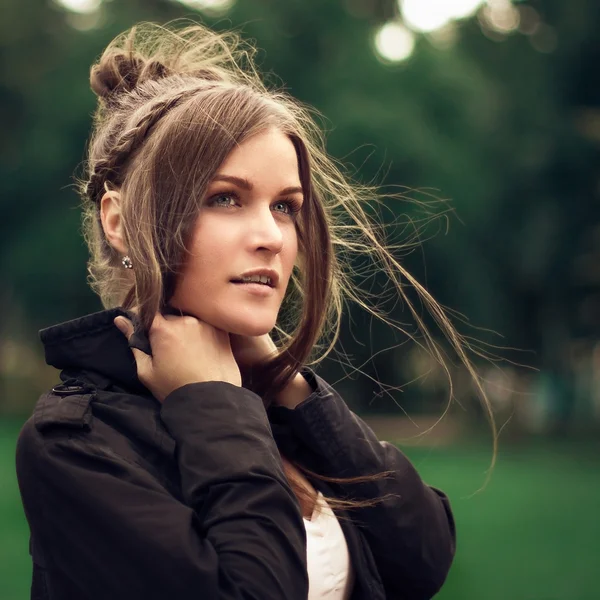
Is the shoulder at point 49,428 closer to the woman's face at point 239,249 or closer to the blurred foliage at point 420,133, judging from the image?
the woman's face at point 239,249

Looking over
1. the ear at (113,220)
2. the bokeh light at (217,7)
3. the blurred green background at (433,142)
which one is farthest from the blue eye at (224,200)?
the bokeh light at (217,7)

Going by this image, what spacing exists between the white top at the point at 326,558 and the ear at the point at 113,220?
0.78 meters

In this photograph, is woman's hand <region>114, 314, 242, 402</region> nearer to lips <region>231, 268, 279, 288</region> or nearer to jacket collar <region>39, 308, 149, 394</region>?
jacket collar <region>39, 308, 149, 394</region>

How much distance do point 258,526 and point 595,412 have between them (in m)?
30.3

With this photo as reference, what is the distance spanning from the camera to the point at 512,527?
12367 millimetres

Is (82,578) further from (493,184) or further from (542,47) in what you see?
(542,47)

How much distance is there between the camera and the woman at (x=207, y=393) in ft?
7.13

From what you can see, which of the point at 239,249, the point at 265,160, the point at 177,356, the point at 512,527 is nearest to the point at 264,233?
the point at 239,249

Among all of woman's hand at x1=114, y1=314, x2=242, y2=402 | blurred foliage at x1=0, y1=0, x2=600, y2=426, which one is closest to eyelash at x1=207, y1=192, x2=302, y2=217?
woman's hand at x1=114, y1=314, x2=242, y2=402

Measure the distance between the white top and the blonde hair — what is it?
66 millimetres

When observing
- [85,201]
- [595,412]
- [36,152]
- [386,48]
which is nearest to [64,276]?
[36,152]

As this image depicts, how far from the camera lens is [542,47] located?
2661 centimetres

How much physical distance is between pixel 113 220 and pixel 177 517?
0.79m

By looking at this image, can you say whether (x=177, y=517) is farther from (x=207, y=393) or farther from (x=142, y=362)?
(x=142, y=362)
